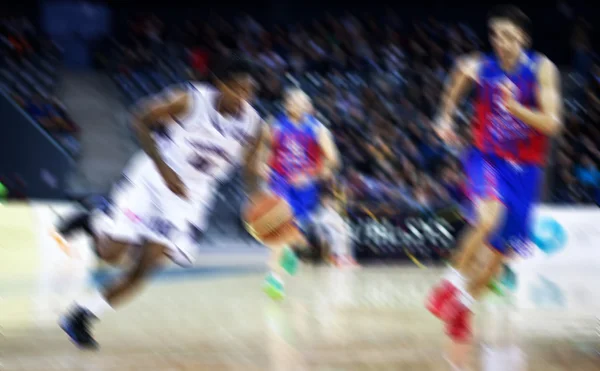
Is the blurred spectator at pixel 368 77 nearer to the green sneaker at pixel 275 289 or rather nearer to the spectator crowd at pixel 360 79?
the spectator crowd at pixel 360 79

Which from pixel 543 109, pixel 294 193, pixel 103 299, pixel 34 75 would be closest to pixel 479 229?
pixel 543 109

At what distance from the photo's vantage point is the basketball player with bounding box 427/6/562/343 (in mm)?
3393

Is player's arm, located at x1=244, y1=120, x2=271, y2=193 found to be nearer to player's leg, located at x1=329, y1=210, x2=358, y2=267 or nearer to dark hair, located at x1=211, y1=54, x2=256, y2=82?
dark hair, located at x1=211, y1=54, x2=256, y2=82

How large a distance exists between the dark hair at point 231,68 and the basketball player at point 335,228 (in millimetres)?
4777

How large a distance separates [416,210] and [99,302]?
5532 millimetres

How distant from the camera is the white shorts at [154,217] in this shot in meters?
3.13

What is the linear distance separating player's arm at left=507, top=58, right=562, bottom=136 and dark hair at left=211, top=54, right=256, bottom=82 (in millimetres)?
1277

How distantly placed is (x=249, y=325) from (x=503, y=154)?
1.54 m

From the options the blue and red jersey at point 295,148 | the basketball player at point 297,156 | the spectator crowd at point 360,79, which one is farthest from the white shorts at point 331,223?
the blue and red jersey at point 295,148

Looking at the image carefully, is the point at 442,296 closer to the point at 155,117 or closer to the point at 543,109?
the point at 543,109

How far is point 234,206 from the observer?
28.7 ft

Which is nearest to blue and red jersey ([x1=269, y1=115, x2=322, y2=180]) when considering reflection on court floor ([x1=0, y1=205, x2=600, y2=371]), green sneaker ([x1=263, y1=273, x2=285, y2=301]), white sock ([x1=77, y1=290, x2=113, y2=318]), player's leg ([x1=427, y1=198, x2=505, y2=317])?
reflection on court floor ([x1=0, y1=205, x2=600, y2=371])

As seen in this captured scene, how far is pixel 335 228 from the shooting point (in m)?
7.82

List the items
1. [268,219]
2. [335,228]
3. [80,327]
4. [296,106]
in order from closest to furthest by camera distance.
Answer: [80,327] < [268,219] < [296,106] < [335,228]
